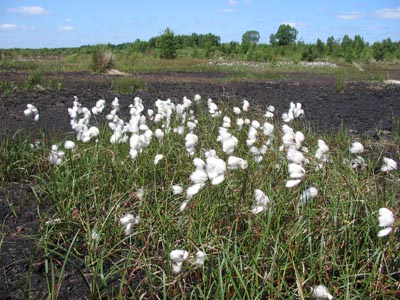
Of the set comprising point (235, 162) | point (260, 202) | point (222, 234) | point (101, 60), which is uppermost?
point (101, 60)

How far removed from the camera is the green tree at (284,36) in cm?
6353

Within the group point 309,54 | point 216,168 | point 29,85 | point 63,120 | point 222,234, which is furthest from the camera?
point 309,54

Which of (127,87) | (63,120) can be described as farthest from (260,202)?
(127,87)

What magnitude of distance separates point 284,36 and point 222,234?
64.8 m

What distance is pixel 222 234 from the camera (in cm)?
230

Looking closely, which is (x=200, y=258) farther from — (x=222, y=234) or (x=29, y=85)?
(x=29, y=85)

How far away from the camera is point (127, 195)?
2.86 metres

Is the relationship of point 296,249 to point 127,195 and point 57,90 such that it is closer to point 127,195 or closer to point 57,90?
point 127,195

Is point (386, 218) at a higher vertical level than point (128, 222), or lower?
higher

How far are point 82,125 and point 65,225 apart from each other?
1.54 metres

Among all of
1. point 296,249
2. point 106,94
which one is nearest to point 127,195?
point 296,249

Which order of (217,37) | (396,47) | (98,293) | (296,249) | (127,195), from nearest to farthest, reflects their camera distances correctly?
(98,293), (296,249), (127,195), (396,47), (217,37)

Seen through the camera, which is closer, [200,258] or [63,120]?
[200,258]

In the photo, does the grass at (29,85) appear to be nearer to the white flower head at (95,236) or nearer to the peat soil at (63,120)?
the peat soil at (63,120)
